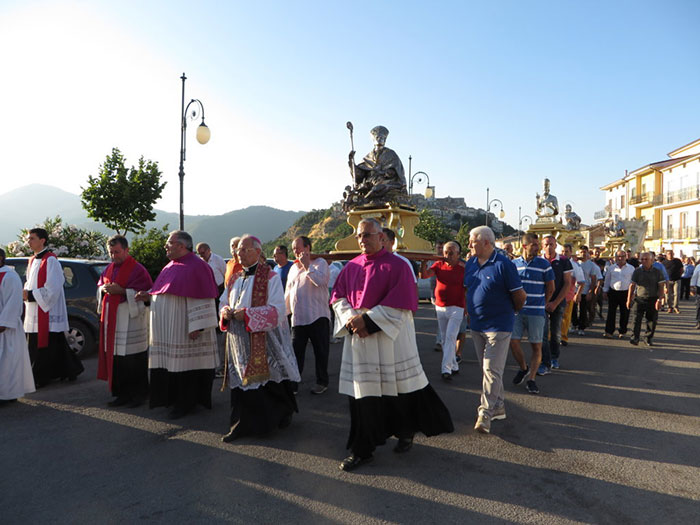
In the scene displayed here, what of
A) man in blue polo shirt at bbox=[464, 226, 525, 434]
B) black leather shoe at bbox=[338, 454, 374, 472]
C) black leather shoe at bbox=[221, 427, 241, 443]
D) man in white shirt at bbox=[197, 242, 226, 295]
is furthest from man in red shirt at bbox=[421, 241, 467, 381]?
man in white shirt at bbox=[197, 242, 226, 295]

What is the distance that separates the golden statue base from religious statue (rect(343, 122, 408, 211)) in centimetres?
14

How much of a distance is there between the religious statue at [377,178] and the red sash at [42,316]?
5053 mm

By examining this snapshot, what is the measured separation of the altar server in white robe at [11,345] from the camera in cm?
568

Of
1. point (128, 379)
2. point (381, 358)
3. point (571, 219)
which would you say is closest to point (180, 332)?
point (128, 379)

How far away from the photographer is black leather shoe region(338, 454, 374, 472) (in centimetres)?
389

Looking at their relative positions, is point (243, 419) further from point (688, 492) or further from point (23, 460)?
point (688, 492)

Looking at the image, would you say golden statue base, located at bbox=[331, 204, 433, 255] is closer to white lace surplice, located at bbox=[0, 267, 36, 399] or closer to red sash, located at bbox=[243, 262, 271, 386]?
red sash, located at bbox=[243, 262, 271, 386]

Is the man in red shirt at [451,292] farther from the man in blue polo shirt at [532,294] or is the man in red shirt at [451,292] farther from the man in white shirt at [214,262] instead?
the man in white shirt at [214,262]

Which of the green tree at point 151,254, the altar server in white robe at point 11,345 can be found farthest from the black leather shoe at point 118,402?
the green tree at point 151,254

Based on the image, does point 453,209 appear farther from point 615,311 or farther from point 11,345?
point 11,345

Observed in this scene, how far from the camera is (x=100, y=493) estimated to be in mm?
3574

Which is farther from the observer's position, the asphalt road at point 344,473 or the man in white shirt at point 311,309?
the man in white shirt at point 311,309

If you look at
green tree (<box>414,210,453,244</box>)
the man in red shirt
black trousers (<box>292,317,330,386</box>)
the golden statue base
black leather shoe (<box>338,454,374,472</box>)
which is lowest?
black leather shoe (<box>338,454,374,472</box>)

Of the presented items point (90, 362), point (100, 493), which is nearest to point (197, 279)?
point (100, 493)
